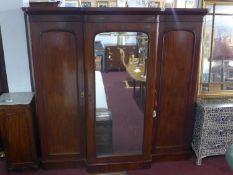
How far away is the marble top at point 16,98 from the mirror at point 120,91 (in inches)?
27.7

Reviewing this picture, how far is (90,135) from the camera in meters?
2.43

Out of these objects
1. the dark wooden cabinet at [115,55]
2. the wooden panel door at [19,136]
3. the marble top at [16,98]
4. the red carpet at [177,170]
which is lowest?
the red carpet at [177,170]

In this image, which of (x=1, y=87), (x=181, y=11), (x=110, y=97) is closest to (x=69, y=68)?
(x=110, y=97)

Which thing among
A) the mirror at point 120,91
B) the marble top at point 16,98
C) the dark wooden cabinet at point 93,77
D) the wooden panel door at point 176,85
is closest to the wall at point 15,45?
the marble top at point 16,98

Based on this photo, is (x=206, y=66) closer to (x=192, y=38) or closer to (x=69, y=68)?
(x=192, y=38)

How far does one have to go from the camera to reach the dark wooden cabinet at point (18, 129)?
7.60ft

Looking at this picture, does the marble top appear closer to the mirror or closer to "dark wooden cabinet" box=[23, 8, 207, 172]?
"dark wooden cabinet" box=[23, 8, 207, 172]

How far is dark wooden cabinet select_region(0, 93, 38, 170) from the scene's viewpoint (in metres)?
2.32

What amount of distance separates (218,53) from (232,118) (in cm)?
74

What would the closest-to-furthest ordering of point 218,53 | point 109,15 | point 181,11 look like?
point 109,15
point 181,11
point 218,53

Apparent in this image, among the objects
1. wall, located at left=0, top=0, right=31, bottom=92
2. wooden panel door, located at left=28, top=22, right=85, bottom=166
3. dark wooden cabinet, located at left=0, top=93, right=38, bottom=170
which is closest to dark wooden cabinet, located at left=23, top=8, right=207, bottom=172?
wooden panel door, located at left=28, top=22, right=85, bottom=166

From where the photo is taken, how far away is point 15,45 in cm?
247

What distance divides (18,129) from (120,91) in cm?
105

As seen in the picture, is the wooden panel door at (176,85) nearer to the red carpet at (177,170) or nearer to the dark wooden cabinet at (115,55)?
the red carpet at (177,170)
